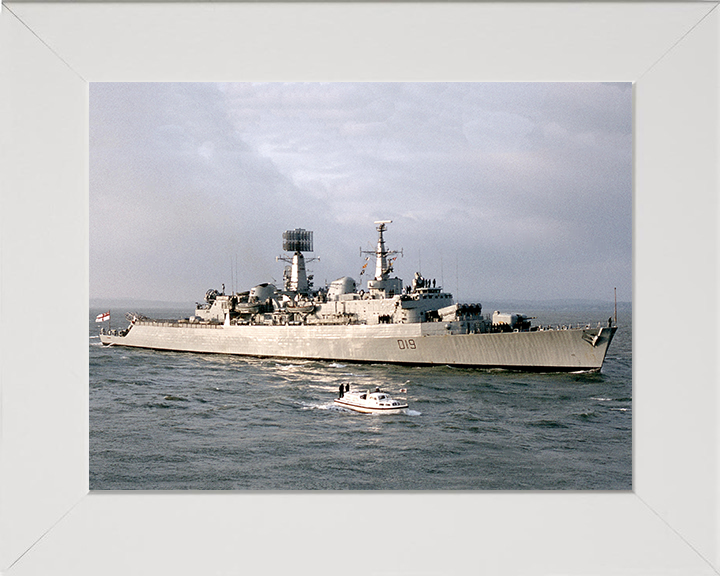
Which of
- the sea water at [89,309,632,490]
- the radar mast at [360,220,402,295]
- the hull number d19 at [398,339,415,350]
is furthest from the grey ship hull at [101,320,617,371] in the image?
the radar mast at [360,220,402,295]

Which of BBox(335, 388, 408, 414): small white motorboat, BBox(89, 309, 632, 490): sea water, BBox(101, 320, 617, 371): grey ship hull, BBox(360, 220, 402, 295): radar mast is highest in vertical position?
BBox(360, 220, 402, 295): radar mast

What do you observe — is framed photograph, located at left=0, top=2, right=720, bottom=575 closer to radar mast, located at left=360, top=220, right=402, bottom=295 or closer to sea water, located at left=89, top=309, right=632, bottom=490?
sea water, located at left=89, top=309, right=632, bottom=490

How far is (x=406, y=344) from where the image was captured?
37.9 ft

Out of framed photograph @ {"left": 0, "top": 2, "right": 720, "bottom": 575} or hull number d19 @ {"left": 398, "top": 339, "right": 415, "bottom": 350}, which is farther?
hull number d19 @ {"left": 398, "top": 339, "right": 415, "bottom": 350}

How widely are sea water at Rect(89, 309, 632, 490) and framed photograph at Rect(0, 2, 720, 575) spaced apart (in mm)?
2385

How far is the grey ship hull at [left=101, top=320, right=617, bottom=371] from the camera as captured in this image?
11.1m

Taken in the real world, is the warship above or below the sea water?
above

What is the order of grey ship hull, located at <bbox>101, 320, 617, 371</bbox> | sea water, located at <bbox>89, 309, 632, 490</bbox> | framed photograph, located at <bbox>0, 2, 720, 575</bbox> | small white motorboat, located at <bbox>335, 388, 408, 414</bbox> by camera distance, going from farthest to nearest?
grey ship hull, located at <bbox>101, 320, 617, 371</bbox> → small white motorboat, located at <bbox>335, 388, 408, 414</bbox> → sea water, located at <bbox>89, 309, 632, 490</bbox> → framed photograph, located at <bbox>0, 2, 720, 575</bbox>

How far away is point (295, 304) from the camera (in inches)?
552
